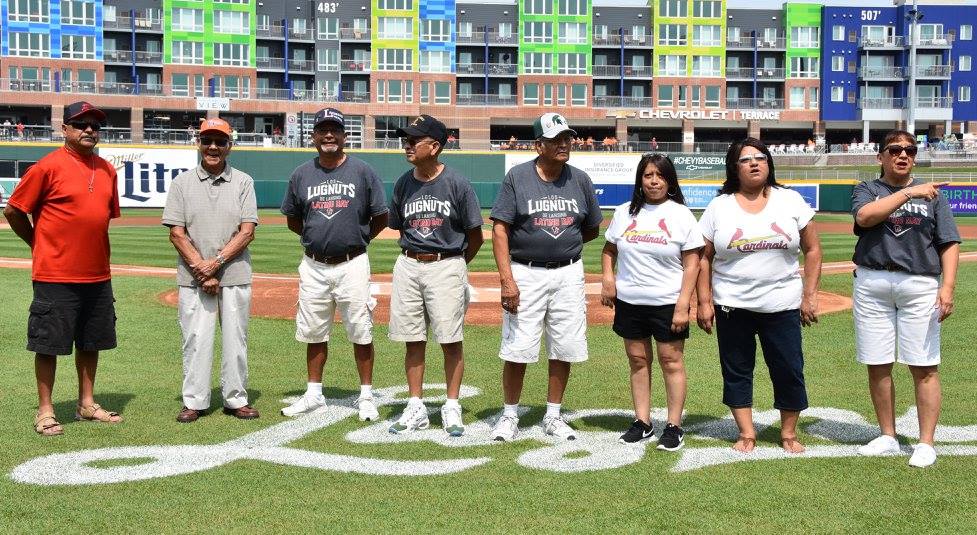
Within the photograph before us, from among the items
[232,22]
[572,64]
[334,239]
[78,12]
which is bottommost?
[334,239]

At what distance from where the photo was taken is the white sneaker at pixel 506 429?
21.2ft

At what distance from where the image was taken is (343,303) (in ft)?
23.8

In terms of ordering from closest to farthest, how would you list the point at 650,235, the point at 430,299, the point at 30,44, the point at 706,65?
the point at 650,235, the point at 430,299, the point at 30,44, the point at 706,65

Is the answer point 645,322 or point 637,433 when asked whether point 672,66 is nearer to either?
point 645,322

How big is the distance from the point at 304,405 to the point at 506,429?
1.69 m

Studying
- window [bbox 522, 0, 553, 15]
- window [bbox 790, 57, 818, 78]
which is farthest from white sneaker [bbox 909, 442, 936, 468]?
window [bbox 790, 57, 818, 78]

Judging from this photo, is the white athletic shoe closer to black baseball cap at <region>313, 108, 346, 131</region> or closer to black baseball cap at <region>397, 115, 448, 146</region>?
black baseball cap at <region>397, 115, 448, 146</region>

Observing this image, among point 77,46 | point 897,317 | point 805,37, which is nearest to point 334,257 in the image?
point 897,317

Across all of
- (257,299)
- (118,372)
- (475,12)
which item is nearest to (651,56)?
(475,12)

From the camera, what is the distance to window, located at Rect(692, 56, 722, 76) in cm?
7650

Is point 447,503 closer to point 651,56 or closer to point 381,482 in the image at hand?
point 381,482

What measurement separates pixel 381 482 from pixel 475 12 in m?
72.9

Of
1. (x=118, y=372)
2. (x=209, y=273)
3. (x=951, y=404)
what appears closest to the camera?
(x=209, y=273)

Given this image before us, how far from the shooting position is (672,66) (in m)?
76.7
